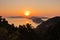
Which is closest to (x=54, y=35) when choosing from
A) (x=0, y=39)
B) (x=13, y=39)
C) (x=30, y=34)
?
(x=30, y=34)

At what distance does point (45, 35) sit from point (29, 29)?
1633 mm

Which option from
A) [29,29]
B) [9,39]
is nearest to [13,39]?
[9,39]

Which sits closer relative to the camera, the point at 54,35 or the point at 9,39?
the point at 54,35

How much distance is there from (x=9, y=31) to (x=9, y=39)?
100 centimetres

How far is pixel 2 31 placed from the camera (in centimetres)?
1966

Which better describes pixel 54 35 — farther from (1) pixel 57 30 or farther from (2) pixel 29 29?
(2) pixel 29 29

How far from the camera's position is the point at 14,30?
20172 mm

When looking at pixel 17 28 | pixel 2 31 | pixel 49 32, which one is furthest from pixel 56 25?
pixel 2 31

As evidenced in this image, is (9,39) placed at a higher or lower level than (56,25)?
lower

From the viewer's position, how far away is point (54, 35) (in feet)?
58.5

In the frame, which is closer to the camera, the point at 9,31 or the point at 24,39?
the point at 24,39

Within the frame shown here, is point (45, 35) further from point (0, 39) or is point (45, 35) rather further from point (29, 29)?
point (0, 39)

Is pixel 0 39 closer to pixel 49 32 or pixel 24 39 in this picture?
pixel 24 39

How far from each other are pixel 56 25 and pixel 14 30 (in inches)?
169
